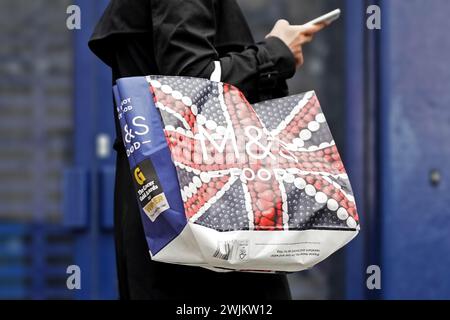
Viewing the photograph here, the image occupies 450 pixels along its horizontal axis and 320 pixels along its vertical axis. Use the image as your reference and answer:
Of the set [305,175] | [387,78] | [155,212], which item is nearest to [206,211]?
[155,212]

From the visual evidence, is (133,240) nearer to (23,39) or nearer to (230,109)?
(230,109)

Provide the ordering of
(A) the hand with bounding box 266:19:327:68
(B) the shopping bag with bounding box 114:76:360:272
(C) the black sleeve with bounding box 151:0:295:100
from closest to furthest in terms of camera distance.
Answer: (B) the shopping bag with bounding box 114:76:360:272 → (C) the black sleeve with bounding box 151:0:295:100 → (A) the hand with bounding box 266:19:327:68

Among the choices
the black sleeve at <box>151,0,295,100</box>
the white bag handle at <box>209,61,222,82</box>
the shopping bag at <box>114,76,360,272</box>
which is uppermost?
the black sleeve at <box>151,0,295,100</box>

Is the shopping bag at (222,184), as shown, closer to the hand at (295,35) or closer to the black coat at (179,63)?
the black coat at (179,63)

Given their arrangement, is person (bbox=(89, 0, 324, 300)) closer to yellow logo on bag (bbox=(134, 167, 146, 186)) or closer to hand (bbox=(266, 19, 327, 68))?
hand (bbox=(266, 19, 327, 68))

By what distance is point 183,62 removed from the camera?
1736mm

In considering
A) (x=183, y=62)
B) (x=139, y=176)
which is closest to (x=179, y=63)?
(x=183, y=62)

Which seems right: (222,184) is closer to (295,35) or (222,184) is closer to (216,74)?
(216,74)

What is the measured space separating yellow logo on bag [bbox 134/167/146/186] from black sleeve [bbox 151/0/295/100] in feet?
0.79

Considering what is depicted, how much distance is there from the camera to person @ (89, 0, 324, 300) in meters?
1.75

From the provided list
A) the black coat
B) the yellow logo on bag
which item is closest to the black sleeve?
the black coat

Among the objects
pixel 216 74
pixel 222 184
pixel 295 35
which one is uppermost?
pixel 295 35

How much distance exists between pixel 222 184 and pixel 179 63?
287 millimetres

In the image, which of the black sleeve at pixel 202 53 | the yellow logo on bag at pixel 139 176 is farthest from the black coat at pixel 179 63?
the yellow logo on bag at pixel 139 176
